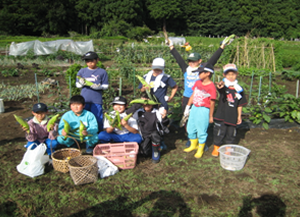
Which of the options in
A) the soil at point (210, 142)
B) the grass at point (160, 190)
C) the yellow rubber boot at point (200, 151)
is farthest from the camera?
the yellow rubber boot at point (200, 151)

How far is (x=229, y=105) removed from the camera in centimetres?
374

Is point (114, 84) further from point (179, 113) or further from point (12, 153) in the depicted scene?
point (12, 153)

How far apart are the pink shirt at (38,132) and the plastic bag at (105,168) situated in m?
0.82

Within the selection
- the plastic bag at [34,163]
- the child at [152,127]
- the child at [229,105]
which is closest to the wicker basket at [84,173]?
the plastic bag at [34,163]

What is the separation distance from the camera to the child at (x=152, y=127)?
368 cm

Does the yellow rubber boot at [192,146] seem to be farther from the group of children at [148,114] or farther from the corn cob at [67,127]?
the corn cob at [67,127]

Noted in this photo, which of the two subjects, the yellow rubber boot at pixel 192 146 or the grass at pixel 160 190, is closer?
the grass at pixel 160 190

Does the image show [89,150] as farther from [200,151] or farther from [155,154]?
[200,151]

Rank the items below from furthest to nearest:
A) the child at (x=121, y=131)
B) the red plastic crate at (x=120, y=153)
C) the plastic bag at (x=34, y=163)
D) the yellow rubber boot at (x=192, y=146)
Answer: the yellow rubber boot at (x=192, y=146)
the child at (x=121, y=131)
the red plastic crate at (x=120, y=153)
the plastic bag at (x=34, y=163)

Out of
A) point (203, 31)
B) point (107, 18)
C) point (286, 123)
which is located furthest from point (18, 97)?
point (203, 31)

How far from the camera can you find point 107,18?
4784 cm

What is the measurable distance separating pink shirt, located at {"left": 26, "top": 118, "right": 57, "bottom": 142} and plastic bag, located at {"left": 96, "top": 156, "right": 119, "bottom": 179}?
0.82m

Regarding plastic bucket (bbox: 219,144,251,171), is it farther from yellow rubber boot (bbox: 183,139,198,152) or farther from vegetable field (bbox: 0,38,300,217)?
yellow rubber boot (bbox: 183,139,198,152)

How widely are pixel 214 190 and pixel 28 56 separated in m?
16.2
